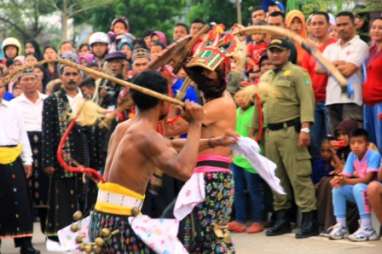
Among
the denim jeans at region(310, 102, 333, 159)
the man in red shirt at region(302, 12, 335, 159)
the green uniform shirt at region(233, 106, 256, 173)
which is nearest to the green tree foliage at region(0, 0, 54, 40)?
the green uniform shirt at region(233, 106, 256, 173)

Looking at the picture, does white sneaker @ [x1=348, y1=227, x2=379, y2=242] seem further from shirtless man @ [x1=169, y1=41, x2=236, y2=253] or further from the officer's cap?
shirtless man @ [x1=169, y1=41, x2=236, y2=253]

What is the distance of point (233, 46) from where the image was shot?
734cm

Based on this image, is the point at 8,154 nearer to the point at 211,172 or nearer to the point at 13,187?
the point at 13,187

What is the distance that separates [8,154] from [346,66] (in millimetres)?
3634

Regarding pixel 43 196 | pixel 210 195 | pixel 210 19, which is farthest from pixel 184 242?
pixel 210 19

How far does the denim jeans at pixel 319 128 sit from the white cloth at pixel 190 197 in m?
3.69

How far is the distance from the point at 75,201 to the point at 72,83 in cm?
128

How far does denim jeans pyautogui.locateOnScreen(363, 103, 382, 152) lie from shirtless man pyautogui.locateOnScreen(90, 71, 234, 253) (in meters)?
4.36

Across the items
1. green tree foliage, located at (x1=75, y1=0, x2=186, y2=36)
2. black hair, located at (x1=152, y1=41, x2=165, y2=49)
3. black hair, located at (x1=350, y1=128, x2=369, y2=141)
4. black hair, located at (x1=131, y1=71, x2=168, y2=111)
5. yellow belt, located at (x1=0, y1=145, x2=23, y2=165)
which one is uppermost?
green tree foliage, located at (x1=75, y1=0, x2=186, y2=36)

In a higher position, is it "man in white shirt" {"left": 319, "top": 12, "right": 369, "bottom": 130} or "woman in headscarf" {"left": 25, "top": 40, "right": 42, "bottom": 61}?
"woman in headscarf" {"left": 25, "top": 40, "right": 42, "bottom": 61}

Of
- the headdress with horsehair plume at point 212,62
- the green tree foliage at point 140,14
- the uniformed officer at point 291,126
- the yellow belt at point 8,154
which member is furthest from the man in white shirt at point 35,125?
the green tree foliage at point 140,14

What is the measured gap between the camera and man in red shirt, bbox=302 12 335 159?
1062cm

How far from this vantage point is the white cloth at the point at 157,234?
6.11 meters

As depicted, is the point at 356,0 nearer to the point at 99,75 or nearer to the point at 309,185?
the point at 309,185
